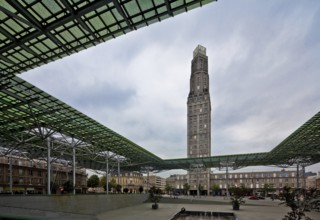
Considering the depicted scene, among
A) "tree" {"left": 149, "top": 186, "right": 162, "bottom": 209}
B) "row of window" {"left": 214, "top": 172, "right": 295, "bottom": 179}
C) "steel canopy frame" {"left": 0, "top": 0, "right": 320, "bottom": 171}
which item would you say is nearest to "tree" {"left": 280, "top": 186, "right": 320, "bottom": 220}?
"steel canopy frame" {"left": 0, "top": 0, "right": 320, "bottom": 171}

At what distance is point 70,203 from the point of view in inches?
1235

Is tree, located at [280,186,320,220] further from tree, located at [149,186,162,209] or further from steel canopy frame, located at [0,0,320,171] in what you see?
tree, located at [149,186,162,209]

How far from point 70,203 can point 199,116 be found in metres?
106

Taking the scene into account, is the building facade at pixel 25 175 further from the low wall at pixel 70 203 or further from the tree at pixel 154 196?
the low wall at pixel 70 203

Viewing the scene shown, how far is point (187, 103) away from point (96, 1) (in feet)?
419

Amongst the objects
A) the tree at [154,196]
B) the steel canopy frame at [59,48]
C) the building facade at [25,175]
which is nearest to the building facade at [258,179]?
the building facade at [25,175]

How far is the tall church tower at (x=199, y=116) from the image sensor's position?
128m

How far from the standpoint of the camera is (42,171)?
260 ft

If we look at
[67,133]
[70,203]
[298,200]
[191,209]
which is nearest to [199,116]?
[191,209]

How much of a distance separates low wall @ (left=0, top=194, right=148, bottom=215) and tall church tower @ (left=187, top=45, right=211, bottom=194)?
8144cm

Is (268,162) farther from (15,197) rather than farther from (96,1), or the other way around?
(96,1)

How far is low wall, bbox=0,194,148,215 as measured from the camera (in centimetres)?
2367

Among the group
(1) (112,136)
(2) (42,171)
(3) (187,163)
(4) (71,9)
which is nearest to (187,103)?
(3) (187,163)

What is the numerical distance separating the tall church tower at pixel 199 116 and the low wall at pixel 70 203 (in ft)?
267
